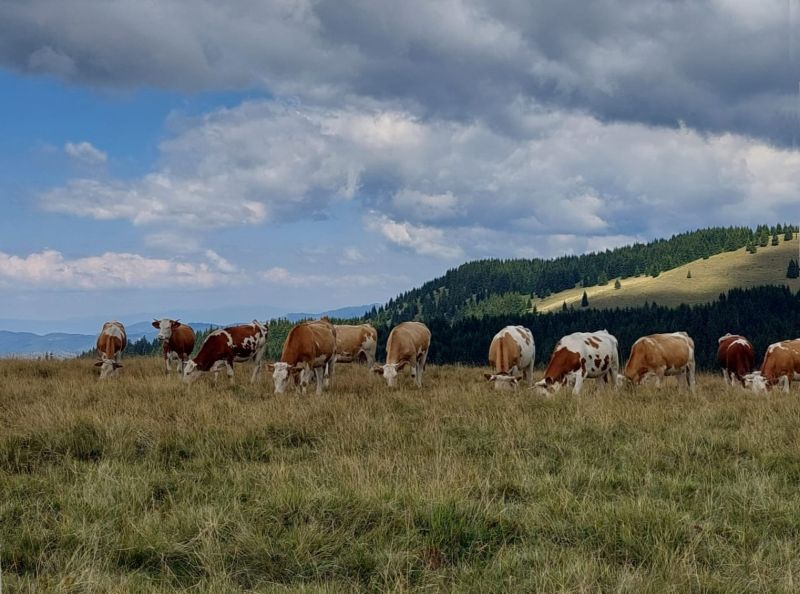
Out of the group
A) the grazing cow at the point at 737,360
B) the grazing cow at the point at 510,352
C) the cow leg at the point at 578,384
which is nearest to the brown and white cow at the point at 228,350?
the grazing cow at the point at 510,352

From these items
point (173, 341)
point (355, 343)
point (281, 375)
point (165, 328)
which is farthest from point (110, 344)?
point (281, 375)

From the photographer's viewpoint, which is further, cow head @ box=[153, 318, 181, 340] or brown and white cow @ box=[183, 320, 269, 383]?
cow head @ box=[153, 318, 181, 340]

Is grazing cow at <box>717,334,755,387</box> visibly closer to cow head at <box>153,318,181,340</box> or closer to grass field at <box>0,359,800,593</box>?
grass field at <box>0,359,800,593</box>

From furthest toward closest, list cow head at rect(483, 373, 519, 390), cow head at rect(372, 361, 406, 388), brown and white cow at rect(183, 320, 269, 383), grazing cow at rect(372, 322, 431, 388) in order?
grazing cow at rect(372, 322, 431, 388), brown and white cow at rect(183, 320, 269, 383), cow head at rect(372, 361, 406, 388), cow head at rect(483, 373, 519, 390)

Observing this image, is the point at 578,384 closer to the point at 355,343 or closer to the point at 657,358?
the point at 657,358

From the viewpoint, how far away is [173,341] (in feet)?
76.4

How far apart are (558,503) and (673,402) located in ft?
29.7

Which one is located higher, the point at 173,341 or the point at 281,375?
the point at 173,341

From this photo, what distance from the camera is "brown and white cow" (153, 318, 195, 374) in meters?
23.0

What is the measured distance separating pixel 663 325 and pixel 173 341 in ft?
419

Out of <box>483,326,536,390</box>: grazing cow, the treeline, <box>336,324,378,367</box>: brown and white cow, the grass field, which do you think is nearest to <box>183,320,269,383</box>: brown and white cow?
<box>336,324,378,367</box>: brown and white cow

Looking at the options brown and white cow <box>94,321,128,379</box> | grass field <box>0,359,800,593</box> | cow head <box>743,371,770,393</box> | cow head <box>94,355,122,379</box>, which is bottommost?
cow head <box>743,371,770,393</box>

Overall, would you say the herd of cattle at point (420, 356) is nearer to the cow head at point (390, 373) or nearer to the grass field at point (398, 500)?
the cow head at point (390, 373)

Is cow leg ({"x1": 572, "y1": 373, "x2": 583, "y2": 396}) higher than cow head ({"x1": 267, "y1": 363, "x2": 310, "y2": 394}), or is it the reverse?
cow head ({"x1": 267, "y1": 363, "x2": 310, "y2": 394})
